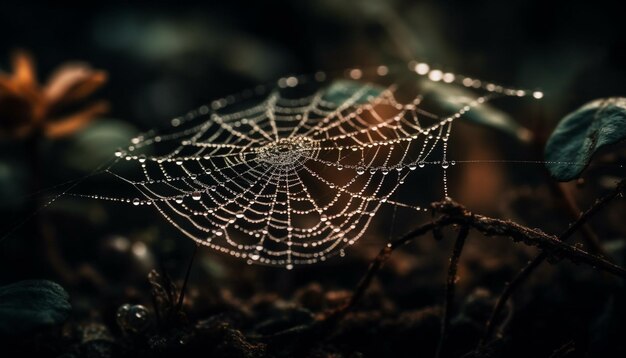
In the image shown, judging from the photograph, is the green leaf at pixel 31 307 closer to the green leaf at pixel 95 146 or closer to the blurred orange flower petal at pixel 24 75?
the blurred orange flower petal at pixel 24 75

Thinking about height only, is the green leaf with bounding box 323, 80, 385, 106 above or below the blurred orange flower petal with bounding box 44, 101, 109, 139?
above

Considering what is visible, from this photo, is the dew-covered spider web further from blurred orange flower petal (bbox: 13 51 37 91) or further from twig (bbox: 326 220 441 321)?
twig (bbox: 326 220 441 321)

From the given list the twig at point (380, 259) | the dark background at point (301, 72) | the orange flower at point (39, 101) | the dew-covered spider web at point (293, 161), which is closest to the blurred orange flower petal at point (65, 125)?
the orange flower at point (39, 101)

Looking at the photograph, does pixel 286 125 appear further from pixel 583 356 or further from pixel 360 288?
pixel 583 356

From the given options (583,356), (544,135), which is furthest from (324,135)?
(583,356)

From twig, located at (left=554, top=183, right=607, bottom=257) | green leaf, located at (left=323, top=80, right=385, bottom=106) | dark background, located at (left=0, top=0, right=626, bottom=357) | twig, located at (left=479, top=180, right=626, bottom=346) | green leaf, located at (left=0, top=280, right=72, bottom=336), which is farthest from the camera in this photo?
green leaf, located at (left=323, top=80, right=385, bottom=106)

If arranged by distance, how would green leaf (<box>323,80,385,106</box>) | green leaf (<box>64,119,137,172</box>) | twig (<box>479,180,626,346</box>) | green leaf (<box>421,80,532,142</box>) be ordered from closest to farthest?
twig (<box>479,180,626,346</box>), green leaf (<box>421,80,532,142</box>), green leaf (<box>323,80,385,106</box>), green leaf (<box>64,119,137,172</box>)

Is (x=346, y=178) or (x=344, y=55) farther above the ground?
(x=344, y=55)

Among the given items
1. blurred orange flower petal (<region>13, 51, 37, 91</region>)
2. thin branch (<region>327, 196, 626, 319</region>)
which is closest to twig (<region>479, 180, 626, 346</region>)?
thin branch (<region>327, 196, 626, 319</region>)
